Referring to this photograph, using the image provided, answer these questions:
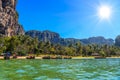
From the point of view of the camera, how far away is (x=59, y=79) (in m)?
36.4

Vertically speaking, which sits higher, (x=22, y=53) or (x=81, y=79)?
(x=22, y=53)

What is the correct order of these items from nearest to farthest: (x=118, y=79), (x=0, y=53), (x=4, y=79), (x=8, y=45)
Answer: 1. (x=4, y=79)
2. (x=118, y=79)
3. (x=0, y=53)
4. (x=8, y=45)

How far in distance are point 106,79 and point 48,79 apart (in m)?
8.11

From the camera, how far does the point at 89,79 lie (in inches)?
1446

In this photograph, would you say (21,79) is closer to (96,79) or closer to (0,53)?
(96,79)

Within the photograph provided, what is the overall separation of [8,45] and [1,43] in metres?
7.53

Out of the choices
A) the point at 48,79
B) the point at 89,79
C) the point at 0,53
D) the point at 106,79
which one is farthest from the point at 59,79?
the point at 0,53

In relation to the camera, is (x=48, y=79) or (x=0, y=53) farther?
(x=0, y=53)

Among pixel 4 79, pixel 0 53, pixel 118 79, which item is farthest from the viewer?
pixel 0 53

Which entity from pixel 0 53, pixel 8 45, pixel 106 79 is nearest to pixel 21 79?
pixel 106 79

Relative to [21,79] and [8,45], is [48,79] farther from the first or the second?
[8,45]

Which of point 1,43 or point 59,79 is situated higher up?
point 1,43

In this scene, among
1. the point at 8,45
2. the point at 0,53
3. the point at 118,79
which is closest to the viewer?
the point at 118,79

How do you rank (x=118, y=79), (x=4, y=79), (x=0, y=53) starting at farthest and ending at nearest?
(x=0, y=53) < (x=118, y=79) < (x=4, y=79)
